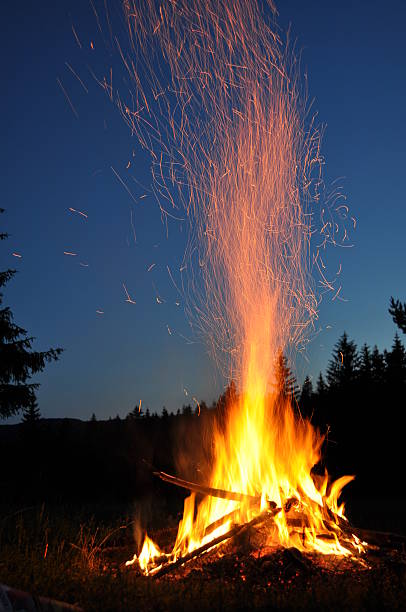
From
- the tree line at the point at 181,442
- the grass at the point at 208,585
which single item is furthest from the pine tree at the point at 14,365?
the grass at the point at 208,585

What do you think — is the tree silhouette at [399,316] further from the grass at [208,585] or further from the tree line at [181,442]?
the grass at [208,585]

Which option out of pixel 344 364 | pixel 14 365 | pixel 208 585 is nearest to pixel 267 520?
pixel 208 585

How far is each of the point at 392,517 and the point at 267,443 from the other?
7748mm

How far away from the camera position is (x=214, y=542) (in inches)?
284

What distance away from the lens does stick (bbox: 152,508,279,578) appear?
22.5ft

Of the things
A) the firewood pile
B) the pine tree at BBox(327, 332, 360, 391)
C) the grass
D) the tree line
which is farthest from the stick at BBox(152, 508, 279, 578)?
the pine tree at BBox(327, 332, 360, 391)

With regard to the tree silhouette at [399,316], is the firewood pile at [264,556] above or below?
below

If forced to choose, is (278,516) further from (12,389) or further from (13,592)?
(12,389)

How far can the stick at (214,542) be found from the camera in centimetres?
684

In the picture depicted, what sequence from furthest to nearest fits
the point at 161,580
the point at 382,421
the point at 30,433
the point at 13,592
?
the point at 30,433
the point at 382,421
the point at 161,580
the point at 13,592

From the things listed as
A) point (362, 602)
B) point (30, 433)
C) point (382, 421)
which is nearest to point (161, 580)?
point (362, 602)

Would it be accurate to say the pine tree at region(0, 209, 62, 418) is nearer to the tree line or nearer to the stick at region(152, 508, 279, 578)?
the tree line

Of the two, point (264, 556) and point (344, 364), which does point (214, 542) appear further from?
point (344, 364)

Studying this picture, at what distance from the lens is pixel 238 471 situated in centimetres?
856
